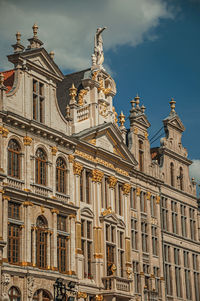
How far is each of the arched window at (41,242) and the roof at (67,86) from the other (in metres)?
9.74

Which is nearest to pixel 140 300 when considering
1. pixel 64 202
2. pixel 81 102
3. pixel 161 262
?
pixel 161 262

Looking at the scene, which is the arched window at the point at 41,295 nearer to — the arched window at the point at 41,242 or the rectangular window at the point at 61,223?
the arched window at the point at 41,242

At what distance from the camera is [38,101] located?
136 ft

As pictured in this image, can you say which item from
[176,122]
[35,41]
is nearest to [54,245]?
[35,41]

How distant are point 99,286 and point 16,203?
911cm

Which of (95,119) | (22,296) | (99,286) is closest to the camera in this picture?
(22,296)

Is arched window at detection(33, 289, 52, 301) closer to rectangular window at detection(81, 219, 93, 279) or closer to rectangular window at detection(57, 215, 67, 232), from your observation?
rectangular window at detection(57, 215, 67, 232)

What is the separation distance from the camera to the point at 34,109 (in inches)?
1609

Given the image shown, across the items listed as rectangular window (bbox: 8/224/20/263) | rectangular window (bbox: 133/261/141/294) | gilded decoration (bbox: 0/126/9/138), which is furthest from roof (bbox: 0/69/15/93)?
rectangular window (bbox: 133/261/141/294)

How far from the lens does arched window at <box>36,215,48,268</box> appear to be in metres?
38.8

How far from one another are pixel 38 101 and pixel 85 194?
697cm

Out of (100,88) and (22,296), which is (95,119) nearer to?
(100,88)

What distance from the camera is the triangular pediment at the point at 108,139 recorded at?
45.3 metres

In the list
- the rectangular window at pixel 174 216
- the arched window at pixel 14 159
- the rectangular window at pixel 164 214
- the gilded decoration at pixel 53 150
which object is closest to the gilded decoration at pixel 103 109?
the gilded decoration at pixel 53 150
